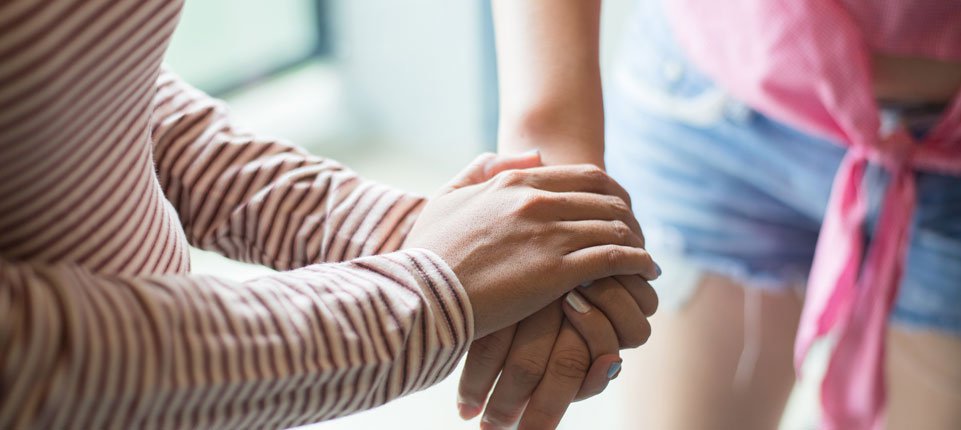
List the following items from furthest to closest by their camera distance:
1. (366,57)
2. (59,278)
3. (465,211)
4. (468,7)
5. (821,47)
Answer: (366,57)
(468,7)
(821,47)
(465,211)
(59,278)

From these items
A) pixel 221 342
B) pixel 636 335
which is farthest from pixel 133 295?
pixel 636 335

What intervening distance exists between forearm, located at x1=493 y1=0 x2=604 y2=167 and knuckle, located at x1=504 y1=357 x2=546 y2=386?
167 mm

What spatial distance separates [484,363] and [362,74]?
164cm

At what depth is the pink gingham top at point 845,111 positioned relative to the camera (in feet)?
2.62

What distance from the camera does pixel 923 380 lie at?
3.16 feet

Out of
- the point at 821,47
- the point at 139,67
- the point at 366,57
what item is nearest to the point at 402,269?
the point at 139,67

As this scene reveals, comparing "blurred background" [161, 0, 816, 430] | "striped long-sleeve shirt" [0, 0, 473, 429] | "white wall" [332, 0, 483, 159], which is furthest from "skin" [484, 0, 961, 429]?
"white wall" [332, 0, 483, 159]

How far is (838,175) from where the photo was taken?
0.88 metres

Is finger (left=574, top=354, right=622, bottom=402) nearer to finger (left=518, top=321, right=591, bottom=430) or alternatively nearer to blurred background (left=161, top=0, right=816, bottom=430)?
finger (left=518, top=321, right=591, bottom=430)

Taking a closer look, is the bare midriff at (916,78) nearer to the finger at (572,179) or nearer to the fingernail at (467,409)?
the finger at (572,179)

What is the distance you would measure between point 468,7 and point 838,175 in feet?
3.86

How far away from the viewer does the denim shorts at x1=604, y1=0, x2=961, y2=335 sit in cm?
89

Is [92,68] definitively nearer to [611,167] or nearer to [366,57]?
[611,167]

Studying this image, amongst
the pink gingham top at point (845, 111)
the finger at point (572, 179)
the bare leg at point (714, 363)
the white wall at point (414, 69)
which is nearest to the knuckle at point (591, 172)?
the finger at point (572, 179)
